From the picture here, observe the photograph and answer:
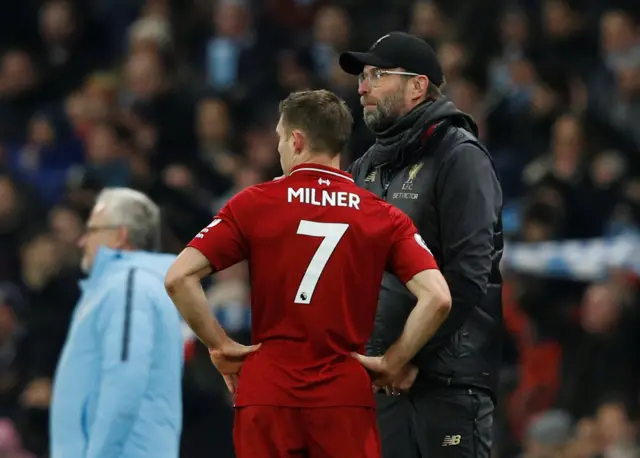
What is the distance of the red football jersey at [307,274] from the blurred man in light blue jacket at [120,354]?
0.93 m

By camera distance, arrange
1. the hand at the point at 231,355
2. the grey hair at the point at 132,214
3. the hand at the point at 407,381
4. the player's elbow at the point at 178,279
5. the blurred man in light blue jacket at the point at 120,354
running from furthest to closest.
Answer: the grey hair at the point at 132,214
the blurred man in light blue jacket at the point at 120,354
the hand at the point at 407,381
the hand at the point at 231,355
the player's elbow at the point at 178,279

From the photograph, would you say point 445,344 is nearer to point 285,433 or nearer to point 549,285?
point 285,433

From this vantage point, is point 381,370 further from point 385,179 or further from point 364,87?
point 364,87

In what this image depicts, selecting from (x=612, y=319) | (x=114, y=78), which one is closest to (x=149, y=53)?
(x=114, y=78)

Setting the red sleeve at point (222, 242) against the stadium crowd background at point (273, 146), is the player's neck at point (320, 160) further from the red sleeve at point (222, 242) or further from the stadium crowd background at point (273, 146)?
the stadium crowd background at point (273, 146)

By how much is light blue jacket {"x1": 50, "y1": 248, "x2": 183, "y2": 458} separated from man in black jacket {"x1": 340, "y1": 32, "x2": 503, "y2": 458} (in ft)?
2.83

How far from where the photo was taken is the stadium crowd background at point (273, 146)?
9.48m

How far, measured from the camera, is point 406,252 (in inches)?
198

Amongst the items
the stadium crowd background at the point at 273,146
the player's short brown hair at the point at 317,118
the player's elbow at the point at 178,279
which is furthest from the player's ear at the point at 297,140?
the stadium crowd background at the point at 273,146

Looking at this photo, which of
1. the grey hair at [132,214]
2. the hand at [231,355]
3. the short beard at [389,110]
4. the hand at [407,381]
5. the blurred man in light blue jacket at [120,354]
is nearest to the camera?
the hand at [231,355]

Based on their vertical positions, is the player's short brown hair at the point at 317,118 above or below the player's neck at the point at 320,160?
above

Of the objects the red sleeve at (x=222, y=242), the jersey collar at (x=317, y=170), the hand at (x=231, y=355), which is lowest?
the hand at (x=231, y=355)

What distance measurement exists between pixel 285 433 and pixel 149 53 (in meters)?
8.53

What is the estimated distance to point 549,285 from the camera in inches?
388
